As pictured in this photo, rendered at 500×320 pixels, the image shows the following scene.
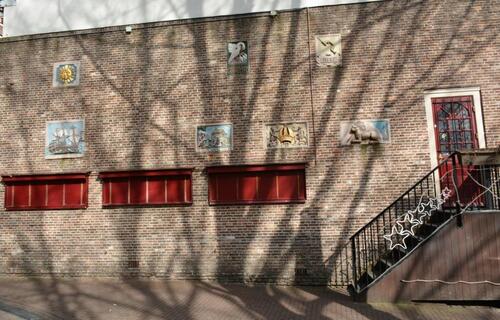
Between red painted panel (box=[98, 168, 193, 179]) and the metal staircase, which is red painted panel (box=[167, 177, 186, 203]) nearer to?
red painted panel (box=[98, 168, 193, 179])

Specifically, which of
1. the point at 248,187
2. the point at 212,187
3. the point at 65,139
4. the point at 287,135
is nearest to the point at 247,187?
the point at 248,187

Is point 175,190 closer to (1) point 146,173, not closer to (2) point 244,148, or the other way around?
(1) point 146,173

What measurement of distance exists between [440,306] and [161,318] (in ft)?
16.1

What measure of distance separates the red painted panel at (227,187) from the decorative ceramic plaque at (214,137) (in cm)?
68

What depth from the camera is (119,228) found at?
1046cm

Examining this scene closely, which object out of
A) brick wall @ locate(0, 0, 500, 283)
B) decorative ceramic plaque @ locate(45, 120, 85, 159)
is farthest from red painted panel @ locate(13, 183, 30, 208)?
decorative ceramic plaque @ locate(45, 120, 85, 159)

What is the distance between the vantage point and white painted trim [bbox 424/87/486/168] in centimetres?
961

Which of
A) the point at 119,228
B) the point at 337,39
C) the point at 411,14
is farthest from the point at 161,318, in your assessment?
the point at 411,14

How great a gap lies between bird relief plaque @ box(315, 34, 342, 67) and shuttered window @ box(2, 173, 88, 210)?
6462 mm

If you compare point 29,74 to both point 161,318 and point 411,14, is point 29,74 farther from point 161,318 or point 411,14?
point 411,14

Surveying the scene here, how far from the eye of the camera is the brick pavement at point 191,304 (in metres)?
7.18

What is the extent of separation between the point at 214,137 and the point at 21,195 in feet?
17.2

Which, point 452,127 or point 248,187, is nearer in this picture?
point 452,127

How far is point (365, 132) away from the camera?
991 centimetres
